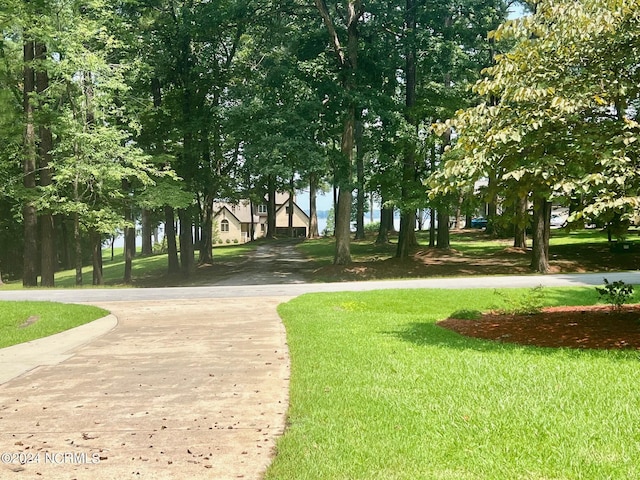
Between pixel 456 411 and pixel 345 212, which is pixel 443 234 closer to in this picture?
pixel 345 212

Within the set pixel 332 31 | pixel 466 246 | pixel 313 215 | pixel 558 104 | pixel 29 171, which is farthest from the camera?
pixel 313 215

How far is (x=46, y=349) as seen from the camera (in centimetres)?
953

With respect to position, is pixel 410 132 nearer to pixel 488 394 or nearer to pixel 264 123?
pixel 264 123

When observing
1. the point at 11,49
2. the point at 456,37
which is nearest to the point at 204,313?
the point at 456,37

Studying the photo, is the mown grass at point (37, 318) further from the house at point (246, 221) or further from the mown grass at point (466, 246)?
the house at point (246, 221)

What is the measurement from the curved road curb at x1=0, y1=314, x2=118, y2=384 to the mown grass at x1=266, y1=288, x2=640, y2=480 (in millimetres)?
3987

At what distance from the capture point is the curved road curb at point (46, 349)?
26.5ft

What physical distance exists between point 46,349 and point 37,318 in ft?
12.8

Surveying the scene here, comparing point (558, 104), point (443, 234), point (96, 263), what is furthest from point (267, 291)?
point (443, 234)

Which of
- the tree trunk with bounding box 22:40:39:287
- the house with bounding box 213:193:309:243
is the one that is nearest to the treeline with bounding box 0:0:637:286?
the tree trunk with bounding box 22:40:39:287

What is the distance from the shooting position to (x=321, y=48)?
27.4 m

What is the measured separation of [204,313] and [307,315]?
2.89 metres

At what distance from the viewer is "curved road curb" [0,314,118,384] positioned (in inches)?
318

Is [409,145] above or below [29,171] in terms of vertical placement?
above
